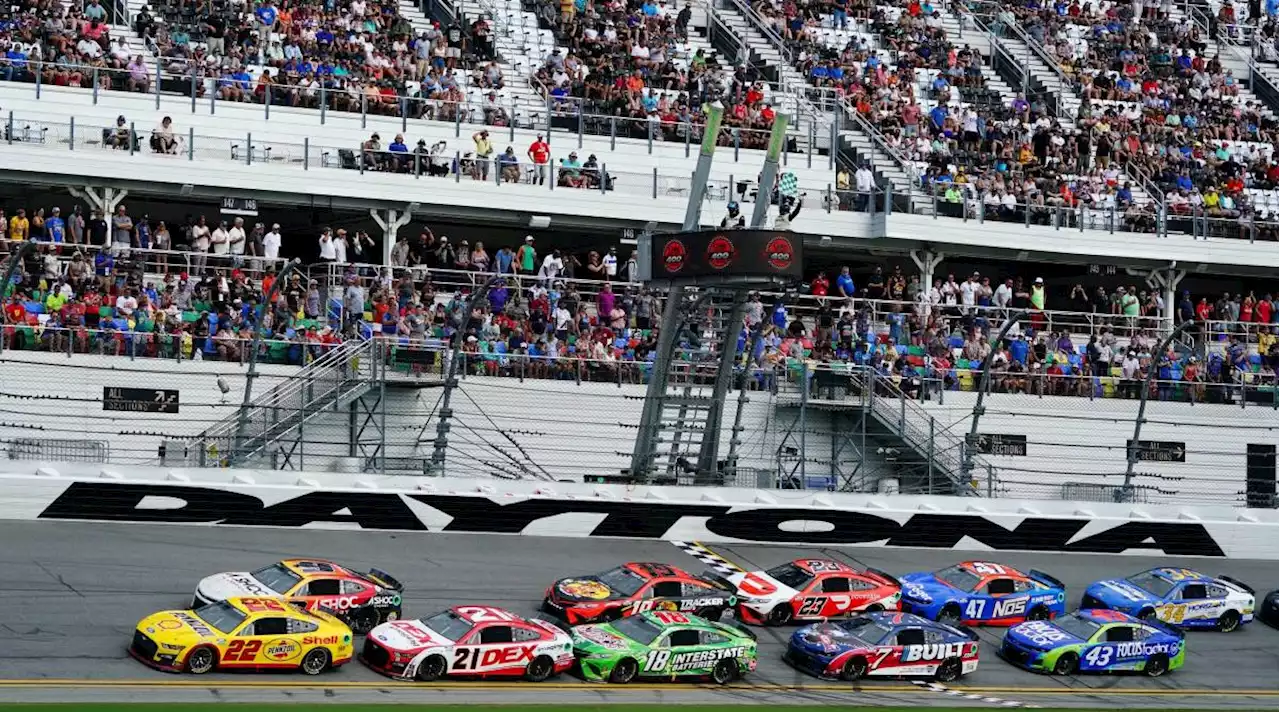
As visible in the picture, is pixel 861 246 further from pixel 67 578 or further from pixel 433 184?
pixel 67 578

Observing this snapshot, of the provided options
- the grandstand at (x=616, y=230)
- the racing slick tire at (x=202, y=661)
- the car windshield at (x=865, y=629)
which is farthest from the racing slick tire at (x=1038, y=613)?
the racing slick tire at (x=202, y=661)

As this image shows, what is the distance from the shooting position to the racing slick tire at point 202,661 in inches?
955

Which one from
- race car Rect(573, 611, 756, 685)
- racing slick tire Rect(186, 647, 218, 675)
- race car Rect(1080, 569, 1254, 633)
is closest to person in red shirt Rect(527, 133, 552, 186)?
race car Rect(1080, 569, 1254, 633)

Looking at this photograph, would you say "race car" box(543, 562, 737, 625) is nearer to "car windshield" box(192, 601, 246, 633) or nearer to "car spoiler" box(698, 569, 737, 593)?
"car spoiler" box(698, 569, 737, 593)

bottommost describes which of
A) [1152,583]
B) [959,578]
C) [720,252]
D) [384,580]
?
[1152,583]

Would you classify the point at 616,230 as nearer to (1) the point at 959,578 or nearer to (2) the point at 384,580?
(1) the point at 959,578

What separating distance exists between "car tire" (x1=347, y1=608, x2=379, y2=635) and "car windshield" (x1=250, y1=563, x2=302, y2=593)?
0.85 meters

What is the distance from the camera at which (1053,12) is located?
5472 cm

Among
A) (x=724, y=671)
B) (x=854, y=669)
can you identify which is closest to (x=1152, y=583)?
(x=854, y=669)

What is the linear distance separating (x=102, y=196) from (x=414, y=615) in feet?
45.8

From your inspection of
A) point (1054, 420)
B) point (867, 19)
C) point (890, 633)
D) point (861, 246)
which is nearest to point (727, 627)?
point (890, 633)

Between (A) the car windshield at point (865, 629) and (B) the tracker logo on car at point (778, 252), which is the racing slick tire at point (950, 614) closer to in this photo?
(A) the car windshield at point (865, 629)

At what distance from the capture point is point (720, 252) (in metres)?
32.8

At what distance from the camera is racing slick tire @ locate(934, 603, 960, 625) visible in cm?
3025
